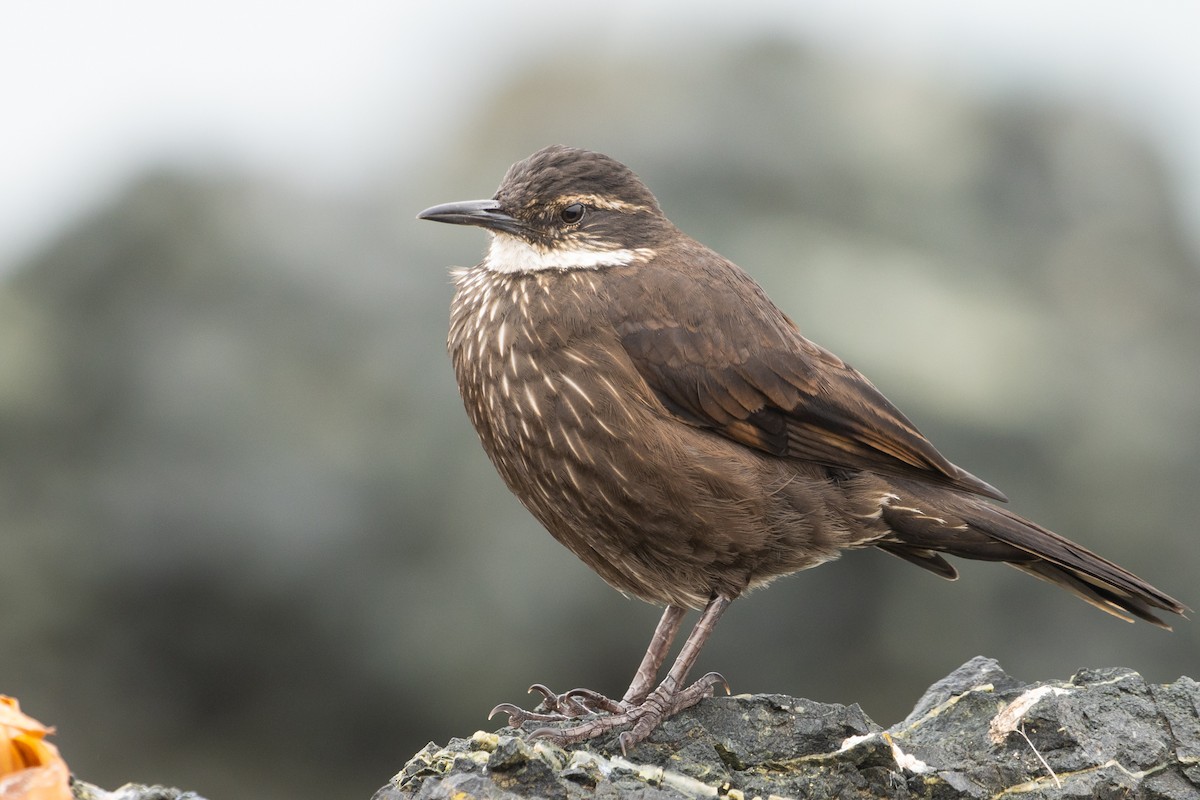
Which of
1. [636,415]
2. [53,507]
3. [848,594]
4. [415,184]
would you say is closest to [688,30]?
[415,184]

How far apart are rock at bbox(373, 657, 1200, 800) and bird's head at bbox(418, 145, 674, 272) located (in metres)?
1.79

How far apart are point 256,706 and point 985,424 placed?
4.55 meters

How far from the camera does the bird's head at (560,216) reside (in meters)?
5.16

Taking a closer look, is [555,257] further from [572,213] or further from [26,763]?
[26,763]

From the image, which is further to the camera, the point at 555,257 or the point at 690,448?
the point at 555,257

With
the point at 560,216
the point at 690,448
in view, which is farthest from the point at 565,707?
the point at 560,216

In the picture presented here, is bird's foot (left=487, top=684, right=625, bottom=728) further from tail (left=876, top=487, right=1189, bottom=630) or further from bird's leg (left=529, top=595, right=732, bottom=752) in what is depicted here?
tail (left=876, top=487, right=1189, bottom=630)

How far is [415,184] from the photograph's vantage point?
10.6 metres

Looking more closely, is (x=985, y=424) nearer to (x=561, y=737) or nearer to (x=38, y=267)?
(x=561, y=737)

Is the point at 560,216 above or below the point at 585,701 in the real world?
above

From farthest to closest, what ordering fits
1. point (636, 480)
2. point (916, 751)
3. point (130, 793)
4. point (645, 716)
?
point (636, 480) < point (645, 716) < point (916, 751) < point (130, 793)

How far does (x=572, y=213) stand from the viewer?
206 inches

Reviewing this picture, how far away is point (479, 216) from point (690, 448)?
4.11 ft

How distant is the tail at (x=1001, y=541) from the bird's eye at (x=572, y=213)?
1.59 m
